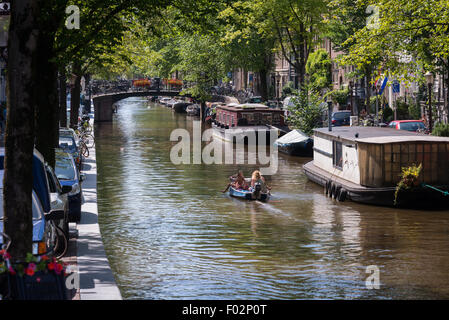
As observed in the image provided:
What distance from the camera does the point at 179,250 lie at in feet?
A: 68.5

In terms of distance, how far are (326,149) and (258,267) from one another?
1645 centimetres

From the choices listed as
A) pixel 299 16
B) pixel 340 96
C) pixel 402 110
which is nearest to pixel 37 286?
pixel 299 16

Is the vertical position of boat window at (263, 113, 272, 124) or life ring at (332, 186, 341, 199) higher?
boat window at (263, 113, 272, 124)

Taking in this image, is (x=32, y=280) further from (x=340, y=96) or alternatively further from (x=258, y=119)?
(x=340, y=96)

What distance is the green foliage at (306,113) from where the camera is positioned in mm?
50062

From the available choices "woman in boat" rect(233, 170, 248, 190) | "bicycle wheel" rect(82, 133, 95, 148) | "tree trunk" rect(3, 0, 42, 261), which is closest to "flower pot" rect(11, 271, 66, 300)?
"tree trunk" rect(3, 0, 42, 261)

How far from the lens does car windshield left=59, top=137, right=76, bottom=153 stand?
34.1 metres

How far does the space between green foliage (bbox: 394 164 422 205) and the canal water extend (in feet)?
2.43

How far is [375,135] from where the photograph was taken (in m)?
30.8

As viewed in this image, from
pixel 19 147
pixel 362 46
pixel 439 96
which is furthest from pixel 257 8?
pixel 19 147

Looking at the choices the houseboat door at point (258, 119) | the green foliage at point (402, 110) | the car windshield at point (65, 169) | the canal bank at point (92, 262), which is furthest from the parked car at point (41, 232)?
the green foliage at point (402, 110)

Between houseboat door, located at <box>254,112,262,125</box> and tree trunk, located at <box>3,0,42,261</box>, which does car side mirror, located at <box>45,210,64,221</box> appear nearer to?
tree trunk, located at <box>3,0,42,261</box>

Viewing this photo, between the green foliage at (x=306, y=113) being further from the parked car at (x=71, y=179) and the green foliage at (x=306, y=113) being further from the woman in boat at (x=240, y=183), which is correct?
the parked car at (x=71, y=179)
